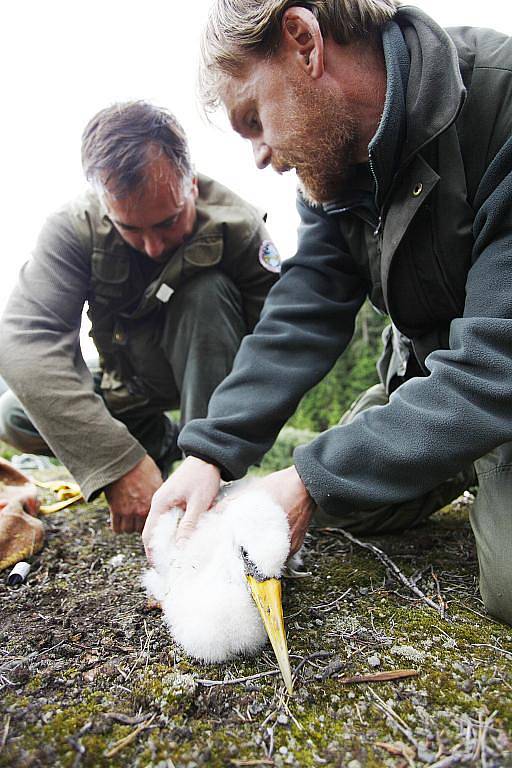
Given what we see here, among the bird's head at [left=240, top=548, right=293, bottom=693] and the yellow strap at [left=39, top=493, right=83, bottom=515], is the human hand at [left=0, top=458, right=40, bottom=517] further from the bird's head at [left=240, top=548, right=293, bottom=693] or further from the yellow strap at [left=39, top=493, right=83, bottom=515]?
the bird's head at [left=240, top=548, right=293, bottom=693]

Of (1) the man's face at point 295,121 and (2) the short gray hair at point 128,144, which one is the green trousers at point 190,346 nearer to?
(2) the short gray hair at point 128,144

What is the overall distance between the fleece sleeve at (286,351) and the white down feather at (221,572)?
10.7 inches

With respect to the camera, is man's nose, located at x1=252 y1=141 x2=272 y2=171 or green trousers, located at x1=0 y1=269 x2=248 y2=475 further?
green trousers, located at x1=0 y1=269 x2=248 y2=475

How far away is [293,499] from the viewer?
1585 mm

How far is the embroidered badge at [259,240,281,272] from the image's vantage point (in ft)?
9.64

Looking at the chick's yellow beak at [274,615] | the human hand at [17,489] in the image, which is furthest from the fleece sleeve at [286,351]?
the human hand at [17,489]

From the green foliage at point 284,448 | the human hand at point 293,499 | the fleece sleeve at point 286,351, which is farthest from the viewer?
the green foliage at point 284,448

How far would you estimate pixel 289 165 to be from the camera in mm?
1953

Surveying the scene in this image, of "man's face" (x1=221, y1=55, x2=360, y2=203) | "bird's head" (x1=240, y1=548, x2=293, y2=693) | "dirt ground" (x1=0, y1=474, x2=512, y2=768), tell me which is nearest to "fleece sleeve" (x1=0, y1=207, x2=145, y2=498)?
"dirt ground" (x1=0, y1=474, x2=512, y2=768)

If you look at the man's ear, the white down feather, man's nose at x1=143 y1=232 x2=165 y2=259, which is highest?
the man's ear

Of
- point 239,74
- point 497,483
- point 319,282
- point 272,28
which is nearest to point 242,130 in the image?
point 239,74

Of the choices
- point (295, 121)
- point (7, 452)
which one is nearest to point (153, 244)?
point (295, 121)

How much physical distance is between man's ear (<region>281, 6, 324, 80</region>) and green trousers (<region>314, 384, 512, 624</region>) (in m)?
1.31

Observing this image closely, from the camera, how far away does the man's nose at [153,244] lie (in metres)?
2.66
